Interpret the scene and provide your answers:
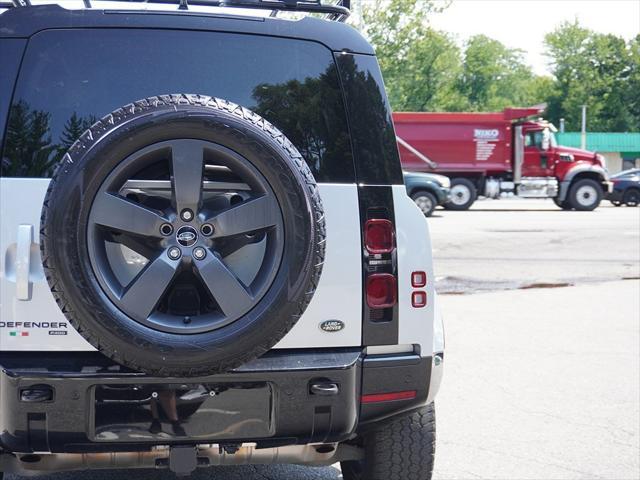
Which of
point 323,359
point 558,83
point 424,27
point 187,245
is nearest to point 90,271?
point 187,245

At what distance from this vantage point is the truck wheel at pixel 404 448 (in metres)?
3.43

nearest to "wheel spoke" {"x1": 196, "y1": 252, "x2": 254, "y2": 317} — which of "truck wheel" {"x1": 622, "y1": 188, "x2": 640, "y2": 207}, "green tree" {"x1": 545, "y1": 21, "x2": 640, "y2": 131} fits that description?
"truck wheel" {"x1": 622, "y1": 188, "x2": 640, "y2": 207}

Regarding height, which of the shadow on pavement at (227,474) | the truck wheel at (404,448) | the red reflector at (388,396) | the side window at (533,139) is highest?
the side window at (533,139)

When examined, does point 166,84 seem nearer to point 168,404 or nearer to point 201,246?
point 201,246

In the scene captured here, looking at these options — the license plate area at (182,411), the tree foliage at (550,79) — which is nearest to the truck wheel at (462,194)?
the license plate area at (182,411)

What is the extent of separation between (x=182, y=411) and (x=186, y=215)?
28.2 inches

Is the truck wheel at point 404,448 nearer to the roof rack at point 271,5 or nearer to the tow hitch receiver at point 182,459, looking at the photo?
the tow hitch receiver at point 182,459

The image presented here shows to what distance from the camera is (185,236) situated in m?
2.74

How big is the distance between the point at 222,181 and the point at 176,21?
2.17 ft

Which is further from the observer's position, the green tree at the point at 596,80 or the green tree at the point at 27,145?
the green tree at the point at 596,80

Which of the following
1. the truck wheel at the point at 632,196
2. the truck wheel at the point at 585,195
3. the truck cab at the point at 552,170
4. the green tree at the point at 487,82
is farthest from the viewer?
the green tree at the point at 487,82

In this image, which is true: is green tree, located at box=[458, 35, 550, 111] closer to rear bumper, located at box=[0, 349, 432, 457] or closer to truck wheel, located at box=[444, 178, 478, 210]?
truck wheel, located at box=[444, 178, 478, 210]

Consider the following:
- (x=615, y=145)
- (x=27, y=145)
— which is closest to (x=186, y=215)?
(x=27, y=145)

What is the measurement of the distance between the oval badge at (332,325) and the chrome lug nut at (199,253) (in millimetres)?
593
